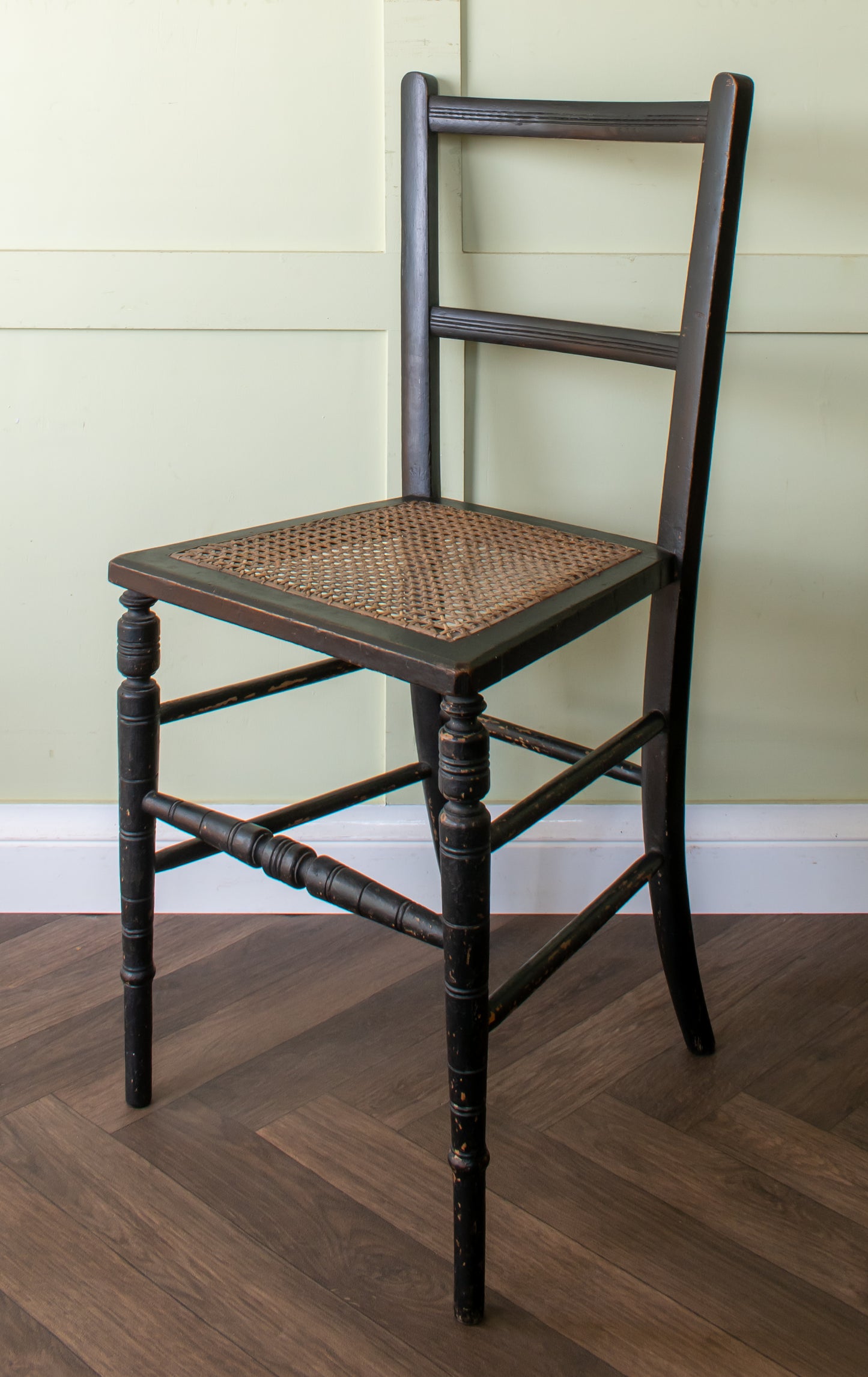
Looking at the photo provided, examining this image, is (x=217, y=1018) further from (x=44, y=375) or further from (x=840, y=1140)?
(x=44, y=375)

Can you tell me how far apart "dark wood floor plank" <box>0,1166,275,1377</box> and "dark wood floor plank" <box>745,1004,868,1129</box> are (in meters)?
0.63

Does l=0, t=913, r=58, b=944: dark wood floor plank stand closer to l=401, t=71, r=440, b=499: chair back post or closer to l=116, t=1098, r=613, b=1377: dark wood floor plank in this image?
l=116, t=1098, r=613, b=1377: dark wood floor plank

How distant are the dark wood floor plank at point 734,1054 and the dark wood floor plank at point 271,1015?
35 centimetres

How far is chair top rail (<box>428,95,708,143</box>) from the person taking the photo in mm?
1138

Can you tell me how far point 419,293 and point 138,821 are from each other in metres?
0.64

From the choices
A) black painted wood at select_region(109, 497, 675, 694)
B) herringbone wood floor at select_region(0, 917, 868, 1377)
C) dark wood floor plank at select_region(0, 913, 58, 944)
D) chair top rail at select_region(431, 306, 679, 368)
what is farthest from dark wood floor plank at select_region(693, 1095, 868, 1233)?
dark wood floor plank at select_region(0, 913, 58, 944)

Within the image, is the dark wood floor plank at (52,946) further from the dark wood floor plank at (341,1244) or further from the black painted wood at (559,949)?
the black painted wood at (559,949)

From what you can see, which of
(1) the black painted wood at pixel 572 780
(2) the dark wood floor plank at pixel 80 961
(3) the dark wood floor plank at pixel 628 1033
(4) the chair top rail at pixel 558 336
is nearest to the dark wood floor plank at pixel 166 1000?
(2) the dark wood floor plank at pixel 80 961

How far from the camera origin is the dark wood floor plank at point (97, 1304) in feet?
3.21

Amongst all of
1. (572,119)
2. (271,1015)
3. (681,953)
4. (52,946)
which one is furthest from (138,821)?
(572,119)

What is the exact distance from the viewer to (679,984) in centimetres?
132

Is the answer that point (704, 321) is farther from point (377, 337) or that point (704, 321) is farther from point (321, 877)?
point (321, 877)

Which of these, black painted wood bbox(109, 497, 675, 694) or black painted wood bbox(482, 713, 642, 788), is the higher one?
black painted wood bbox(109, 497, 675, 694)

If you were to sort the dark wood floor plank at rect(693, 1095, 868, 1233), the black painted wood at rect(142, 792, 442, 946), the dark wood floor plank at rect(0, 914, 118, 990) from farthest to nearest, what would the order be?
1. the dark wood floor plank at rect(0, 914, 118, 990)
2. the dark wood floor plank at rect(693, 1095, 868, 1233)
3. the black painted wood at rect(142, 792, 442, 946)
